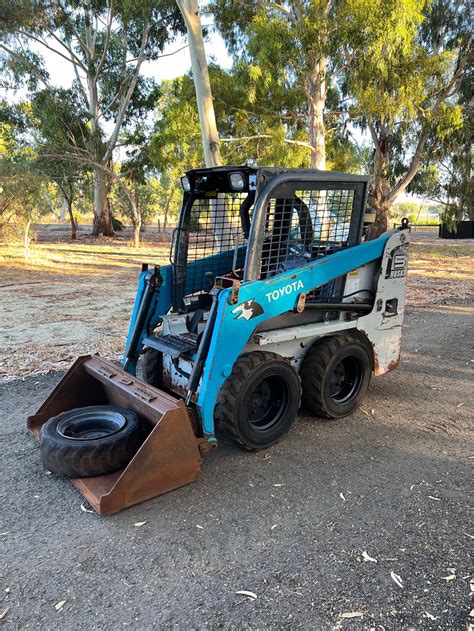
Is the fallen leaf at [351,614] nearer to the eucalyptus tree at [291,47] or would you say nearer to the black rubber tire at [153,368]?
the black rubber tire at [153,368]

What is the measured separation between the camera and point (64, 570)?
2.71 meters

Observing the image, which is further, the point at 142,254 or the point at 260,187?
the point at 142,254

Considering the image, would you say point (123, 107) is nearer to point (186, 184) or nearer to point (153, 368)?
point (186, 184)

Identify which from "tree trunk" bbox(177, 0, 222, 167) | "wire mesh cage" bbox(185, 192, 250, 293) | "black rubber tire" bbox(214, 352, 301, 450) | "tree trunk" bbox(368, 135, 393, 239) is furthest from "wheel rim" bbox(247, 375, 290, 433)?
"tree trunk" bbox(368, 135, 393, 239)

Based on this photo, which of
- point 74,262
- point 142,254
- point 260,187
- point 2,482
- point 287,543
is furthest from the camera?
point 142,254

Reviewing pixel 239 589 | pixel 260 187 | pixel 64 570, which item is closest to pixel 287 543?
pixel 239 589

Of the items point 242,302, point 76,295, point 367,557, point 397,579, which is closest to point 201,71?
point 76,295

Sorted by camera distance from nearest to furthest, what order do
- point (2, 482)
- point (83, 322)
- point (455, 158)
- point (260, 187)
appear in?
point (2, 482) < point (260, 187) < point (83, 322) < point (455, 158)

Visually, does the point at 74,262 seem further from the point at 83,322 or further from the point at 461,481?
the point at 461,481

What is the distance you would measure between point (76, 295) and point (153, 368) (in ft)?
23.6

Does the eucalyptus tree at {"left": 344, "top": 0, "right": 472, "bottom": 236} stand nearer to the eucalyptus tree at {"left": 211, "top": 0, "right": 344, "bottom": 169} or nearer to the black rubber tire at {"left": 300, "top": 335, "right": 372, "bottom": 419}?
the eucalyptus tree at {"left": 211, "top": 0, "right": 344, "bottom": 169}

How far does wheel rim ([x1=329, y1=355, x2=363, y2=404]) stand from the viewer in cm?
471

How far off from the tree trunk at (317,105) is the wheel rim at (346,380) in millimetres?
13823

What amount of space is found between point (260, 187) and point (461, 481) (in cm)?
259
